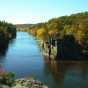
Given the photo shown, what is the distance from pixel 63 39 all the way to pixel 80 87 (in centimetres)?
2547

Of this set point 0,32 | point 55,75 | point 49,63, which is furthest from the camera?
point 0,32

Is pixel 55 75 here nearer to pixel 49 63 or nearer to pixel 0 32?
pixel 49 63

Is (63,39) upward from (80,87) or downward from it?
upward

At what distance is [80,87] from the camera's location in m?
32.7

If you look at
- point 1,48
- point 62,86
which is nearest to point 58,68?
point 62,86

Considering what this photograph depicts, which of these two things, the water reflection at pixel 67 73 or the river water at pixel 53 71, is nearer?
the water reflection at pixel 67 73

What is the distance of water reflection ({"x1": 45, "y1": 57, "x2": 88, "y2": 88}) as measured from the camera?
34531 mm

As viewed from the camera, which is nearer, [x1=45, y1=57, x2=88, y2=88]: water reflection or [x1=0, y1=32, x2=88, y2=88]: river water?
[x1=45, y1=57, x2=88, y2=88]: water reflection

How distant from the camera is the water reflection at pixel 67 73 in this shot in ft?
113

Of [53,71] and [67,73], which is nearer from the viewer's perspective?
[67,73]

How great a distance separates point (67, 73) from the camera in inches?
1629

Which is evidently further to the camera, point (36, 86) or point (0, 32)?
point (0, 32)

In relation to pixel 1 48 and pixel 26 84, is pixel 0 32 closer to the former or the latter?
pixel 1 48

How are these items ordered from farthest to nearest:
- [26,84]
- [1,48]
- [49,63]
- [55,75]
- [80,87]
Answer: [1,48] → [49,63] → [55,75] → [80,87] → [26,84]
